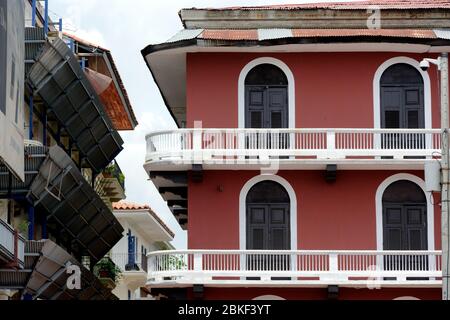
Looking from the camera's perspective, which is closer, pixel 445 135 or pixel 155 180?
pixel 445 135

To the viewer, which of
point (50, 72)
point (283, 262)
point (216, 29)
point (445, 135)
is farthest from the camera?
point (50, 72)

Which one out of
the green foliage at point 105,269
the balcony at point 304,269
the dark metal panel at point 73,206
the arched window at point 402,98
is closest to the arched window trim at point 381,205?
the balcony at point 304,269

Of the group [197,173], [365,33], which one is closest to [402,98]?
[365,33]

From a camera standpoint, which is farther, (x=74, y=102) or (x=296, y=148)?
(x=74, y=102)

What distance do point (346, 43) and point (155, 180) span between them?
706cm

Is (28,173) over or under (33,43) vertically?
under

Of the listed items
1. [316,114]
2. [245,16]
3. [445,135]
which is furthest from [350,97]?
[445,135]

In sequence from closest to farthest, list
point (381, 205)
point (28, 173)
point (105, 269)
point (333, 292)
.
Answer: point (333, 292) < point (381, 205) < point (28, 173) < point (105, 269)

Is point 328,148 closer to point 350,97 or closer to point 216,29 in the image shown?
point 350,97

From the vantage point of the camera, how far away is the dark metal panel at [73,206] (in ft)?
148

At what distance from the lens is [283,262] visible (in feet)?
129

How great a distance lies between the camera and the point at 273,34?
40.8 meters

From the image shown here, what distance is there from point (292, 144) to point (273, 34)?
11.4ft

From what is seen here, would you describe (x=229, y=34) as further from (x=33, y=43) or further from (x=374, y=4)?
(x=33, y=43)
